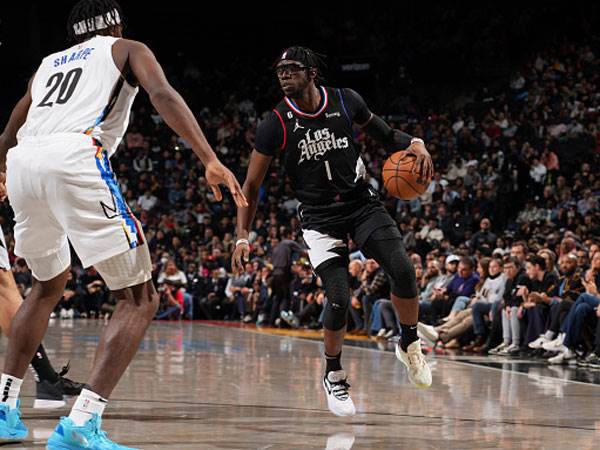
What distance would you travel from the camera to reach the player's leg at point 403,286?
5.21m

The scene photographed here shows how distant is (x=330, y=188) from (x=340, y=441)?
157cm

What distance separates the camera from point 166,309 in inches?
703

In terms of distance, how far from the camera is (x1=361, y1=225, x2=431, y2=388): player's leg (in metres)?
5.21

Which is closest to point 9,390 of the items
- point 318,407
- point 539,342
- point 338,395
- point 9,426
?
point 9,426

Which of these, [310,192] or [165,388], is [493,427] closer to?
[310,192]

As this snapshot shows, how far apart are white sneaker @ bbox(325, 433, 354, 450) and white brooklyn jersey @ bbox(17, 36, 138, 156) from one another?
5.23 feet

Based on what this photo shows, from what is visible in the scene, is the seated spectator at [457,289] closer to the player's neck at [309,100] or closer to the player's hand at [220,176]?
the player's neck at [309,100]

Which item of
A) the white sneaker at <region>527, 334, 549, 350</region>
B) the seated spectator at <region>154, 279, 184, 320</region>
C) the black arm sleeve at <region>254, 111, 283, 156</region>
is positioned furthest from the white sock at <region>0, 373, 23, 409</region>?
the seated spectator at <region>154, 279, 184, 320</region>

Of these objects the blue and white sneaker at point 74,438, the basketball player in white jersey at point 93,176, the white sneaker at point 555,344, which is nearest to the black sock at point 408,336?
the basketball player in white jersey at point 93,176

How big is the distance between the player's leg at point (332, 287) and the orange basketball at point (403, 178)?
1.53 feet

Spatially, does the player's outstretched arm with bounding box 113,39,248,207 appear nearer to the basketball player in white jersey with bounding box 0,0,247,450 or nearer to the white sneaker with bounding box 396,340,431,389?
the basketball player in white jersey with bounding box 0,0,247,450

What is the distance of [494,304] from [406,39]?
14.8 metres

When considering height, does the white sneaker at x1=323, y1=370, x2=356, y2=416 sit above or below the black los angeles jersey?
below

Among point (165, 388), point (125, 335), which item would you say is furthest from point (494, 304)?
point (125, 335)
